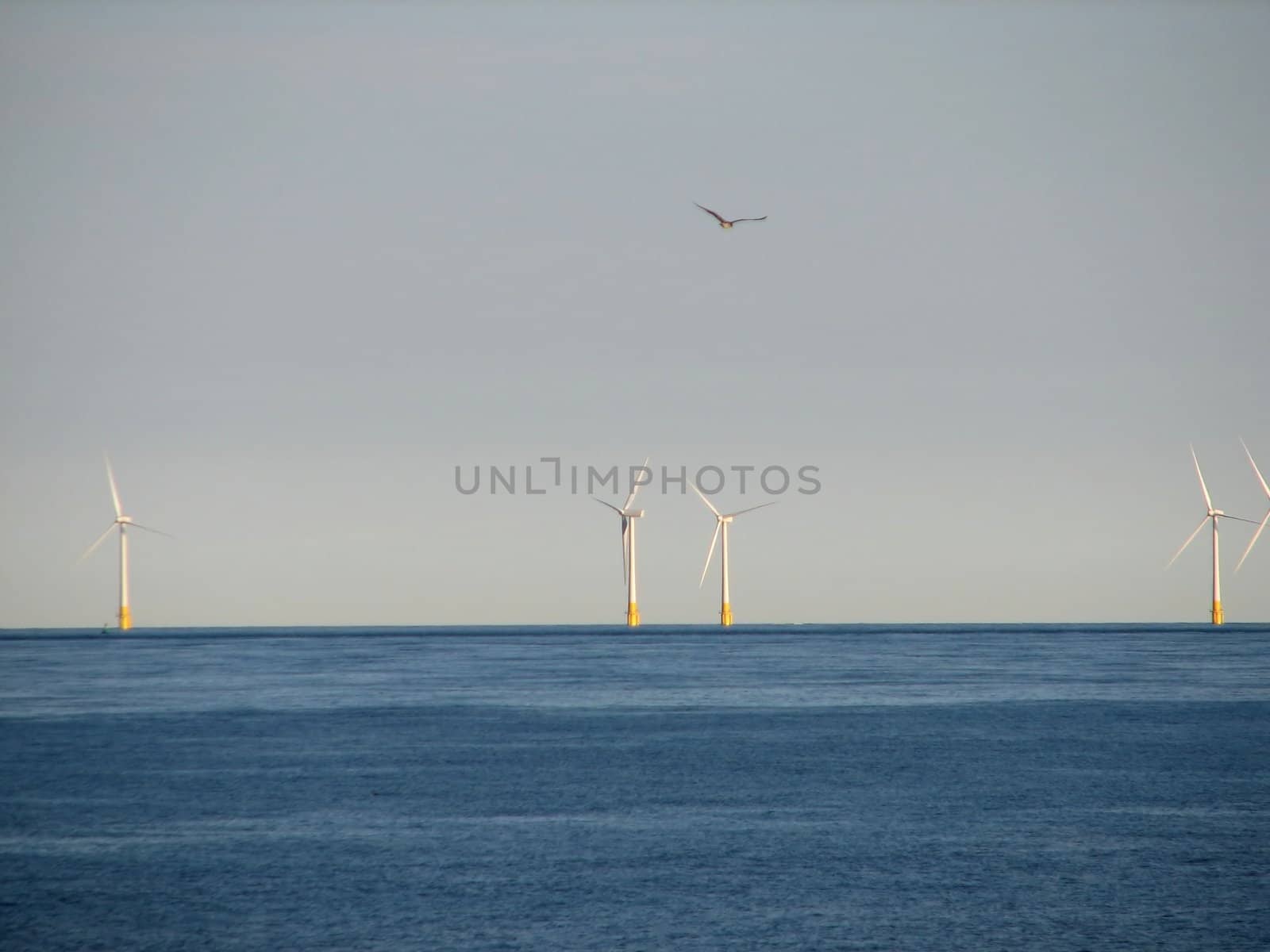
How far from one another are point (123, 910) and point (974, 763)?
27.0 m

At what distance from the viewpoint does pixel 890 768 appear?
144ft

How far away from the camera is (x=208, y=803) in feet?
123

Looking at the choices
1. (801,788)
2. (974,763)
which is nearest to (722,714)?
(974,763)

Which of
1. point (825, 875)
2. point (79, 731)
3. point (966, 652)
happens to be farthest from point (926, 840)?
point (966, 652)

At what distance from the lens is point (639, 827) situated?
3300 centimetres

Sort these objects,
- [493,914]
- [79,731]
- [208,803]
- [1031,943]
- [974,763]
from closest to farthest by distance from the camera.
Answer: [1031,943]
[493,914]
[208,803]
[974,763]
[79,731]

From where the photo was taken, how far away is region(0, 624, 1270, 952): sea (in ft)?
78.1

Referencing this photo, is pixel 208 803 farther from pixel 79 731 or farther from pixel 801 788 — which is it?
pixel 79 731

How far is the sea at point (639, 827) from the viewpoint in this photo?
78.1ft

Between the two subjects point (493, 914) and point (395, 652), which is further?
point (395, 652)

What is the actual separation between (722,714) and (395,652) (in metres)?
124

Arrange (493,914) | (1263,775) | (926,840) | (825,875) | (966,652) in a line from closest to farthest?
(493,914)
(825,875)
(926,840)
(1263,775)
(966,652)

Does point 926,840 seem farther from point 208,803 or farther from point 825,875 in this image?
point 208,803

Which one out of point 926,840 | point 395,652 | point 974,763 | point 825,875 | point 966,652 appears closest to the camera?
point 825,875
